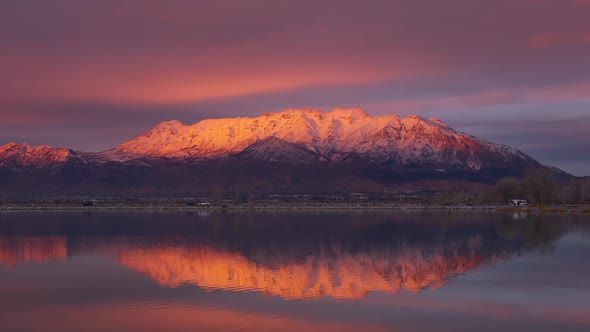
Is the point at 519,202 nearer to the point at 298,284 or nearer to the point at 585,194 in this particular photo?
the point at 585,194

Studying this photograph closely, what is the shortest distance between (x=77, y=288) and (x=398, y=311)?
13.9 m

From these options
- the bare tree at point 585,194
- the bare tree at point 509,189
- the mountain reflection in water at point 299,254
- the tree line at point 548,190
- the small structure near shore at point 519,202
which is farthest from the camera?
the bare tree at point 509,189

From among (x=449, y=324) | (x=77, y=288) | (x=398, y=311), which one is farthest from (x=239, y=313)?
(x=77, y=288)

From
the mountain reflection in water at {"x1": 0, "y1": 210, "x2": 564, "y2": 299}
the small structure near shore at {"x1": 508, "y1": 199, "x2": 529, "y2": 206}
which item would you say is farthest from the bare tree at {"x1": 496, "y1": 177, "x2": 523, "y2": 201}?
the mountain reflection in water at {"x1": 0, "y1": 210, "x2": 564, "y2": 299}

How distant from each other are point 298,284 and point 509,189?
11517 centimetres

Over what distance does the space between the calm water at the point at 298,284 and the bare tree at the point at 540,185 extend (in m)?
70.7

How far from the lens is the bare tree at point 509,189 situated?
443ft

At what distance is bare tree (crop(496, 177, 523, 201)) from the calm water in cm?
8519

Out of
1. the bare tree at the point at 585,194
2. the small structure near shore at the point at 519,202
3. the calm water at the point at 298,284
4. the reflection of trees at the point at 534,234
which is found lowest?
the calm water at the point at 298,284

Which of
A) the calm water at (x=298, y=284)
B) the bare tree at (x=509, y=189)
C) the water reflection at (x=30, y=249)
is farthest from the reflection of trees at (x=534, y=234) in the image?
the bare tree at (x=509, y=189)

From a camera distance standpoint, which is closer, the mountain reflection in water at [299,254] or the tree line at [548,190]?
the mountain reflection in water at [299,254]

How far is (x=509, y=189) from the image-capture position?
13738 cm

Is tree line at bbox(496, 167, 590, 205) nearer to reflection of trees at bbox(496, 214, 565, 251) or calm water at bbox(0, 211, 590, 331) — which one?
reflection of trees at bbox(496, 214, 565, 251)

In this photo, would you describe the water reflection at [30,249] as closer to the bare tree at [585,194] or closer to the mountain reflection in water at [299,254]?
the mountain reflection in water at [299,254]
